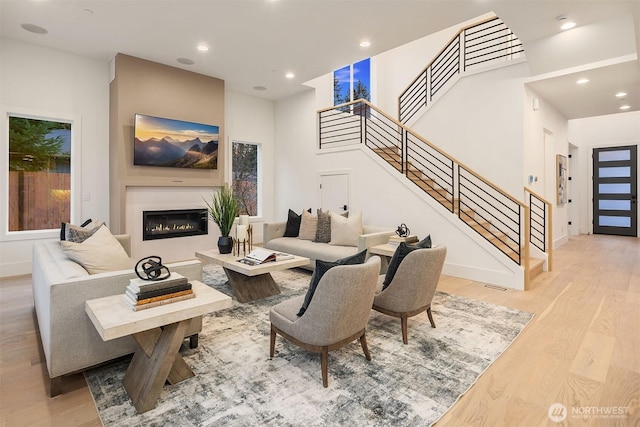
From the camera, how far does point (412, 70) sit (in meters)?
8.15

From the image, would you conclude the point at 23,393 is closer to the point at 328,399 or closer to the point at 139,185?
the point at 328,399

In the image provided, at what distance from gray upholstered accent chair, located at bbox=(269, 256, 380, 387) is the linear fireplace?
4.35m

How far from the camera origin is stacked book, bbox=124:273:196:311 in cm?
191

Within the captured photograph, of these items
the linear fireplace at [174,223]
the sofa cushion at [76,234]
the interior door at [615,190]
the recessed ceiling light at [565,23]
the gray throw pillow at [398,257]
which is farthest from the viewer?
the interior door at [615,190]

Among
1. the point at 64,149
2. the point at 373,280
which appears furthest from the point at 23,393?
the point at 64,149

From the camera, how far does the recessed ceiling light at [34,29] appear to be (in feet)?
14.3

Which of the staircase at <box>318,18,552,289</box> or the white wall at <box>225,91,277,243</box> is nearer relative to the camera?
the staircase at <box>318,18,552,289</box>

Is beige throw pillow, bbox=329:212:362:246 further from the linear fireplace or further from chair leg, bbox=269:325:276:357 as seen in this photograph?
the linear fireplace

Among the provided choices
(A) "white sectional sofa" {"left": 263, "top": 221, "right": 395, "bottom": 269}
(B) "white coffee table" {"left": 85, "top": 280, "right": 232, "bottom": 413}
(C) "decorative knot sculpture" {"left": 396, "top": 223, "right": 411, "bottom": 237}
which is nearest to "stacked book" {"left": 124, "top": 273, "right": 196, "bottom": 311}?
(B) "white coffee table" {"left": 85, "top": 280, "right": 232, "bottom": 413}

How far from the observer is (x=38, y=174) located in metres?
5.14

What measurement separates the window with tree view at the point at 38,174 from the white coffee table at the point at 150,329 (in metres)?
4.29

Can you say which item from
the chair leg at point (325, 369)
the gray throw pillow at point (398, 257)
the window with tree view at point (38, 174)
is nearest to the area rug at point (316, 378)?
the chair leg at point (325, 369)

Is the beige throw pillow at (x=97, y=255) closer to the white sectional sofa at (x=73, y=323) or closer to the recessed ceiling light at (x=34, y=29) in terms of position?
the white sectional sofa at (x=73, y=323)

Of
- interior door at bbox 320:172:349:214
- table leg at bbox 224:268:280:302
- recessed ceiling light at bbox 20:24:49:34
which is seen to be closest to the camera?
table leg at bbox 224:268:280:302
